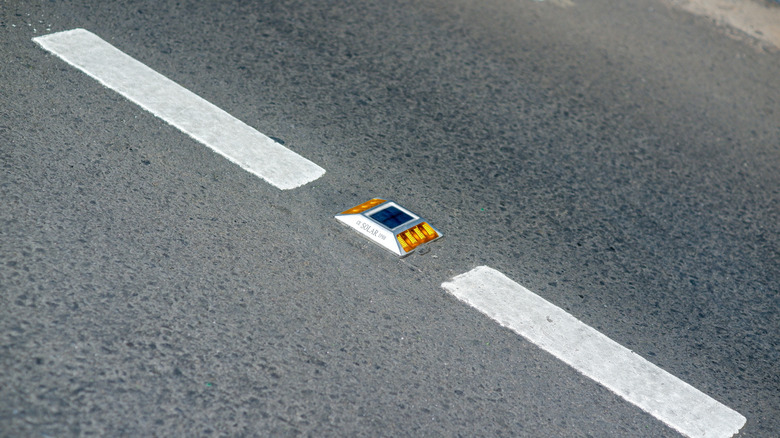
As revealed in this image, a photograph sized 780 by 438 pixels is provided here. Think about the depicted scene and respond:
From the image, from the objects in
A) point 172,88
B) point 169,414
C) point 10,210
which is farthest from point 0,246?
point 172,88

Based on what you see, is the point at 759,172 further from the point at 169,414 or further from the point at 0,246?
the point at 0,246

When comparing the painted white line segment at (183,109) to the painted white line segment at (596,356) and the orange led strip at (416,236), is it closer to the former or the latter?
the orange led strip at (416,236)

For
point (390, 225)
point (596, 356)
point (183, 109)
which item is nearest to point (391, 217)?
point (390, 225)

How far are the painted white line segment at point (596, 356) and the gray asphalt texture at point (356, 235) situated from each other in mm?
65

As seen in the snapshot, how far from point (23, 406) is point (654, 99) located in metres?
4.65

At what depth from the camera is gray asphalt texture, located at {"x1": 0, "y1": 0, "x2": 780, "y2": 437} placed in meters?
2.51

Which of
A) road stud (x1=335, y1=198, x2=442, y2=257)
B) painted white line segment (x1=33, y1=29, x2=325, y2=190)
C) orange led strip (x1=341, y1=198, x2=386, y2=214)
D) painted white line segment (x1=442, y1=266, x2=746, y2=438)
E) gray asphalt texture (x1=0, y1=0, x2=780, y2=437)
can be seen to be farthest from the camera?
painted white line segment (x1=33, y1=29, x2=325, y2=190)

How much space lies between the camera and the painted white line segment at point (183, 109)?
3.70m

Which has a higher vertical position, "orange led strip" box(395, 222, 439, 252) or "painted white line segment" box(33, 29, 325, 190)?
"orange led strip" box(395, 222, 439, 252)

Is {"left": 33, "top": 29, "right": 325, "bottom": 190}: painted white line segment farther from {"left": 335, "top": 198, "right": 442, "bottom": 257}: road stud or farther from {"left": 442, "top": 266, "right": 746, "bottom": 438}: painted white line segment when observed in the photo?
{"left": 442, "top": 266, "right": 746, "bottom": 438}: painted white line segment

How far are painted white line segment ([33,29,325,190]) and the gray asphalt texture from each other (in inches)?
3.1

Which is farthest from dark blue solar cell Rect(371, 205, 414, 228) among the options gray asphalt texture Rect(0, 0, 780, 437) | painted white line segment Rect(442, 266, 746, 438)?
painted white line segment Rect(442, 266, 746, 438)

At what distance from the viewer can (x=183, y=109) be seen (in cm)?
394

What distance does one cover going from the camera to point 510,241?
11.9ft
